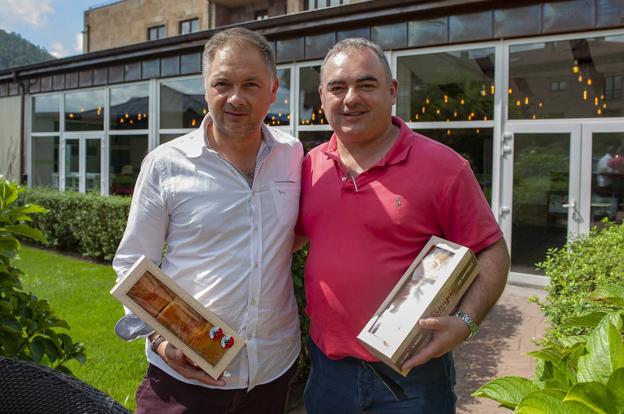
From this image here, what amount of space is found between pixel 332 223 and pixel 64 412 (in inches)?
47.3

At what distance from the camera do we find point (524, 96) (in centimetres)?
873

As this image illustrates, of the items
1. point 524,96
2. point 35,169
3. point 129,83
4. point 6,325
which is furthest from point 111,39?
point 6,325

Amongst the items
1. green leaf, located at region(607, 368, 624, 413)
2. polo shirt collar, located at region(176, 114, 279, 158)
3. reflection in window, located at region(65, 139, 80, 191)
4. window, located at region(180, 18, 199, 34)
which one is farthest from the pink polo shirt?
window, located at region(180, 18, 199, 34)

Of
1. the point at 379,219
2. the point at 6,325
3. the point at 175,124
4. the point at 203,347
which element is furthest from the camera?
the point at 175,124

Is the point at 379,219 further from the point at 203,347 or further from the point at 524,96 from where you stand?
the point at 524,96

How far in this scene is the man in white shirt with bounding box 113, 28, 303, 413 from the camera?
2141 millimetres

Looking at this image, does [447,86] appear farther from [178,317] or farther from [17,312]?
[178,317]

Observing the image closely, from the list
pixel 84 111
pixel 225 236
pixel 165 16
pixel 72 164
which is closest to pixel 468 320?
pixel 225 236

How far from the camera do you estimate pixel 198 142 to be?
228 cm

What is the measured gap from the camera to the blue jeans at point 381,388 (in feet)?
6.77

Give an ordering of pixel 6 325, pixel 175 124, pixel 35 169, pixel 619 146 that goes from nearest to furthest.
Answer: pixel 6 325, pixel 619 146, pixel 175 124, pixel 35 169

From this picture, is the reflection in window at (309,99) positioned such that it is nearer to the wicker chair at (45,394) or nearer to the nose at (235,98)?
the nose at (235,98)

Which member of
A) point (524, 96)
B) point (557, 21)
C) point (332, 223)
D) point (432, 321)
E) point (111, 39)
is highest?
point (111, 39)

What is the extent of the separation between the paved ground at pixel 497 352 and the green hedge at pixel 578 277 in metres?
0.86
